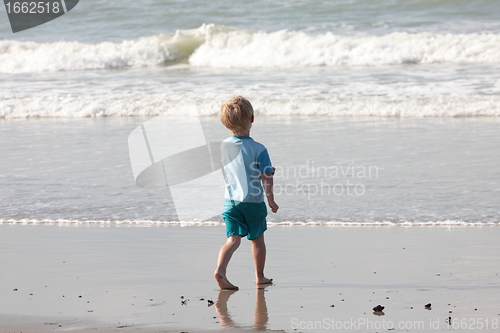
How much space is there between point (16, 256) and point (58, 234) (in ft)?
1.97

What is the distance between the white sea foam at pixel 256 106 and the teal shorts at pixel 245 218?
7717 millimetres

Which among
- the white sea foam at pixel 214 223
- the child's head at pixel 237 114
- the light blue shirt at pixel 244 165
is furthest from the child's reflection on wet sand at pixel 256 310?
the white sea foam at pixel 214 223

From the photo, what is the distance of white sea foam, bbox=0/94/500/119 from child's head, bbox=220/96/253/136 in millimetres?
7752

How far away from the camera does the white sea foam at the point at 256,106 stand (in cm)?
1098

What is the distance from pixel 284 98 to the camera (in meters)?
12.4

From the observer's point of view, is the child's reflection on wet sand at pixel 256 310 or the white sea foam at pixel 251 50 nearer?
the child's reflection on wet sand at pixel 256 310

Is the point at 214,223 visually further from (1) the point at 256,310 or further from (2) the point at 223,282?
(1) the point at 256,310

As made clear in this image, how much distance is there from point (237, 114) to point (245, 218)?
63cm

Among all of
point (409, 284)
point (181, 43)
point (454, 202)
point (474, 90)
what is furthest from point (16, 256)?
point (181, 43)

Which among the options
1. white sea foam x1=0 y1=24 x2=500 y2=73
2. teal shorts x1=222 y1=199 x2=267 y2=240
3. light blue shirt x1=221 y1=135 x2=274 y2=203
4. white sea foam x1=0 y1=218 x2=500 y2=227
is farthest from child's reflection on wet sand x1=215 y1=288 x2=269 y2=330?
white sea foam x1=0 y1=24 x2=500 y2=73

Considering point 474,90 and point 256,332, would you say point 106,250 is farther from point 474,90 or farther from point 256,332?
point 474,90

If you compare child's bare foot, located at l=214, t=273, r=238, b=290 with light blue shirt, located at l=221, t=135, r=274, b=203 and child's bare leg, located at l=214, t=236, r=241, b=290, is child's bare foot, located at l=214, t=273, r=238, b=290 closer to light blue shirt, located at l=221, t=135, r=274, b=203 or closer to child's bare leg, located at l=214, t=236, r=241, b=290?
child's bare leg, located at l=214, t=236, r=241, b=290

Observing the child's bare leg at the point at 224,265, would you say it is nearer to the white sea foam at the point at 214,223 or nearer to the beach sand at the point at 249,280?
the beach sand at the point at 249,280

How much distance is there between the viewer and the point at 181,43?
2145cm
